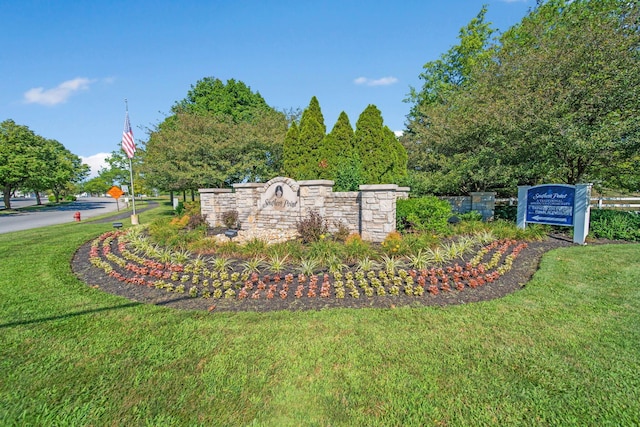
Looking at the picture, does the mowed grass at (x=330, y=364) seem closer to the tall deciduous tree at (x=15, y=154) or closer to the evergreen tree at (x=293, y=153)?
the evergreen tree at (x=293, y=153)

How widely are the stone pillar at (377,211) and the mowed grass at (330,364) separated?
3649 millimetres

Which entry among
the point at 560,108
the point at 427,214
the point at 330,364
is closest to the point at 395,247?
the point at 427,214

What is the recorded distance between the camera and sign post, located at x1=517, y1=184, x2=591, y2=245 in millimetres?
7141

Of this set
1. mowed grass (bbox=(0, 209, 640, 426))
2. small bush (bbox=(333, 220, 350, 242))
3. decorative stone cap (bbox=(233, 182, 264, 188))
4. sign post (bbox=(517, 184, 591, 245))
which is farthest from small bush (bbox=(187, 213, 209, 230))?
sign post (bbox=(517, 184, 591, 245))

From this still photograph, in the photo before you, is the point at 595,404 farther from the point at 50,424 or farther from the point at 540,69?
the point at 540,69

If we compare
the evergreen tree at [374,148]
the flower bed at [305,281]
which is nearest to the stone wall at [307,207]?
the evergreen tree at [374,148]

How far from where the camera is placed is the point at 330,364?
2.81 meters

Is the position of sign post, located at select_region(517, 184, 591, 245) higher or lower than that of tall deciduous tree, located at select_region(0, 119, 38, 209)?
lower

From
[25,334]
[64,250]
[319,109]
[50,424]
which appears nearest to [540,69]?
[319,109]

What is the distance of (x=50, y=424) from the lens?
7.17 ft

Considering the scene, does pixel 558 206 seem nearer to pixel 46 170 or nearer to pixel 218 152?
pixel 218 152

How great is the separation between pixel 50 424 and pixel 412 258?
545 centimetres

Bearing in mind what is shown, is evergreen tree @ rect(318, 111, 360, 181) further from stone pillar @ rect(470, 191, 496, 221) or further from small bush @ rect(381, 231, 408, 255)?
small bush @ rect(381, 231, 408, 255)

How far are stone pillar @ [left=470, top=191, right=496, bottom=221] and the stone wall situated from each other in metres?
2.86
